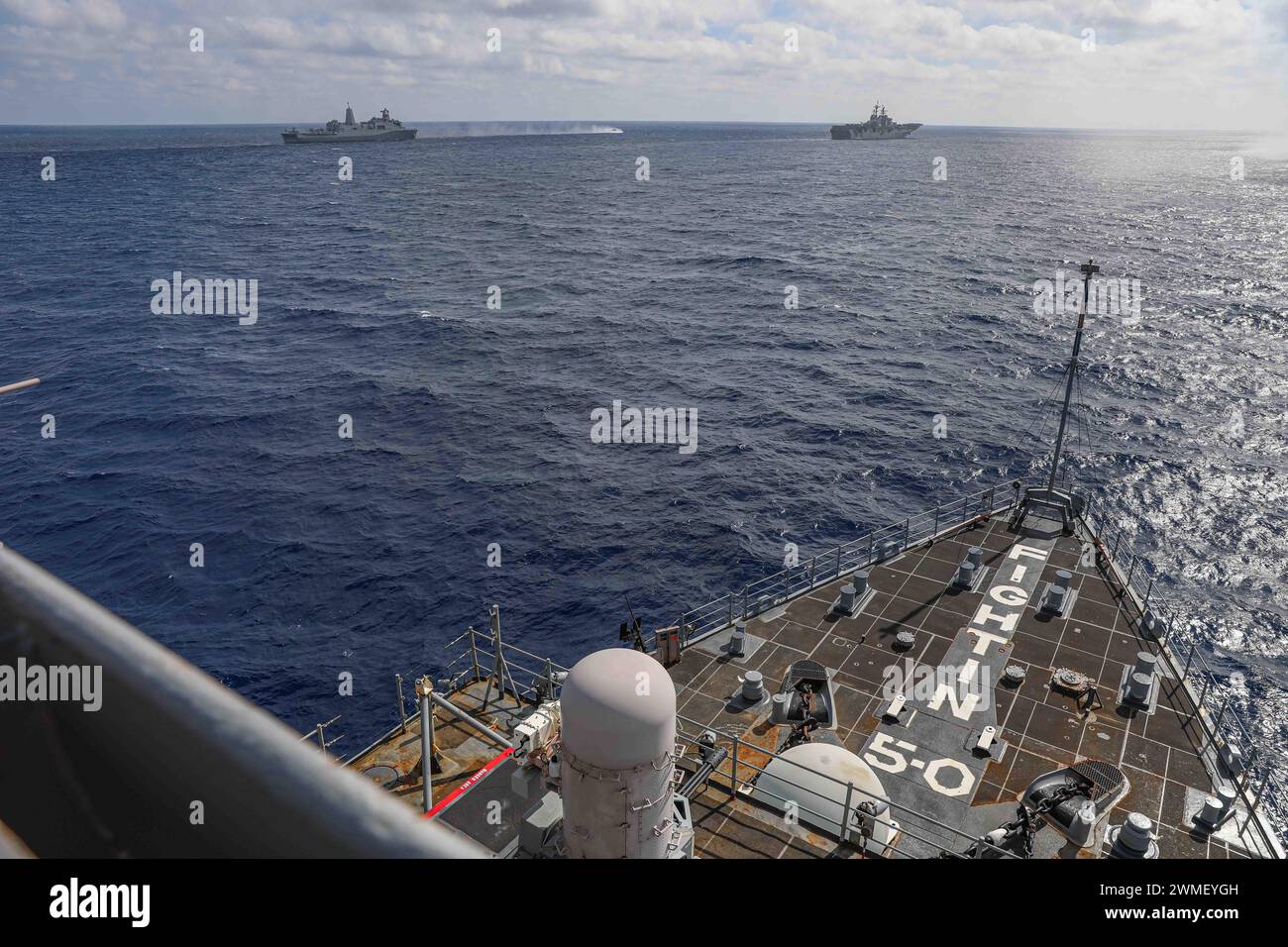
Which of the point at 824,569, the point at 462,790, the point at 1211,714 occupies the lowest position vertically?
the point at 1211,714

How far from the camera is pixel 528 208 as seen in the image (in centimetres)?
19325

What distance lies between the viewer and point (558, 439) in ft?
223

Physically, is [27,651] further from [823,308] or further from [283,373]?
[823,308]

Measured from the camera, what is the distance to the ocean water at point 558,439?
1885 inches

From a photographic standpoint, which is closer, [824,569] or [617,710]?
[617,710]

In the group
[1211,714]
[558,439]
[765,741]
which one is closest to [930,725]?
[765,741]

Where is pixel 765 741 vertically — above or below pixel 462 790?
below

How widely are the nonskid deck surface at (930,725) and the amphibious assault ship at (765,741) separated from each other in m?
0.10

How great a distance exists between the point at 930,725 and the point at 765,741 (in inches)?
251

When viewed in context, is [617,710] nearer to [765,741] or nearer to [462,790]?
[462,790]

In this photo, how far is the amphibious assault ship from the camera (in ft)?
7.72

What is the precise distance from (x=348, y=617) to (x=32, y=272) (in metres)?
116

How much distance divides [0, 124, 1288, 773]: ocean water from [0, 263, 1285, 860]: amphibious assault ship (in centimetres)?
616

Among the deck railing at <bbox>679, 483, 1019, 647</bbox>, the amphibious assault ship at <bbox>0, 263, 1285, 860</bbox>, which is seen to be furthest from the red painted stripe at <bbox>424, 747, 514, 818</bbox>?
the deck railing at <bbox>679, 483, 1019, 647</bbox>
